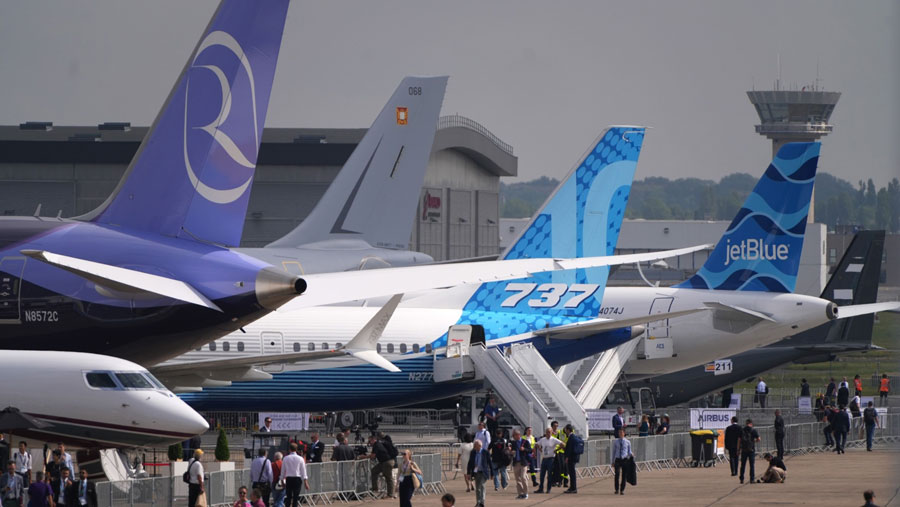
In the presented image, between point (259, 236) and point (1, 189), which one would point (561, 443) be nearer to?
point (259, 236)

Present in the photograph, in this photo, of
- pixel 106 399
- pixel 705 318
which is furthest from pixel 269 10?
pixel 705 318

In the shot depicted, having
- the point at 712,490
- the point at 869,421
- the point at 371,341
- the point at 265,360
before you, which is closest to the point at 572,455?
the point at 712,490

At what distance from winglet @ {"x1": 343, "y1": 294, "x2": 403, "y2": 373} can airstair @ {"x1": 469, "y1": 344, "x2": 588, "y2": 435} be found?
11672 millimetres

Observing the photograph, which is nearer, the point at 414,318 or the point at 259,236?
the point at 414,318

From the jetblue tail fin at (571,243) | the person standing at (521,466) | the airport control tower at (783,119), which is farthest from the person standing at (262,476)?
the airport control tower at (783,119)

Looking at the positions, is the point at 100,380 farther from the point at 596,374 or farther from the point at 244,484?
the point at 596,374

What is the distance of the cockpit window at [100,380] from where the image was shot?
888 inches

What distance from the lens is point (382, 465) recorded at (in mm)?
28859

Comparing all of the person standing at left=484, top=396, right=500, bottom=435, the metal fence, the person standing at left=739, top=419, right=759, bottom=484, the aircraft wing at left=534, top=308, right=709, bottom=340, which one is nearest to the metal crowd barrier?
the person standing at left=484, top=396, right=500, bottom=435

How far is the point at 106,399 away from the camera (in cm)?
2248

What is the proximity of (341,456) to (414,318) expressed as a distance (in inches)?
458

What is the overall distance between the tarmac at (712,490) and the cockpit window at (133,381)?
7.53m

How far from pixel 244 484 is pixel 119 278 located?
7.94 m

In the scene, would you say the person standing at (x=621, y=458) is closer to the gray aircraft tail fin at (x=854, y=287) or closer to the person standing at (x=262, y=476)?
the person standing at (x=262, y=476)
